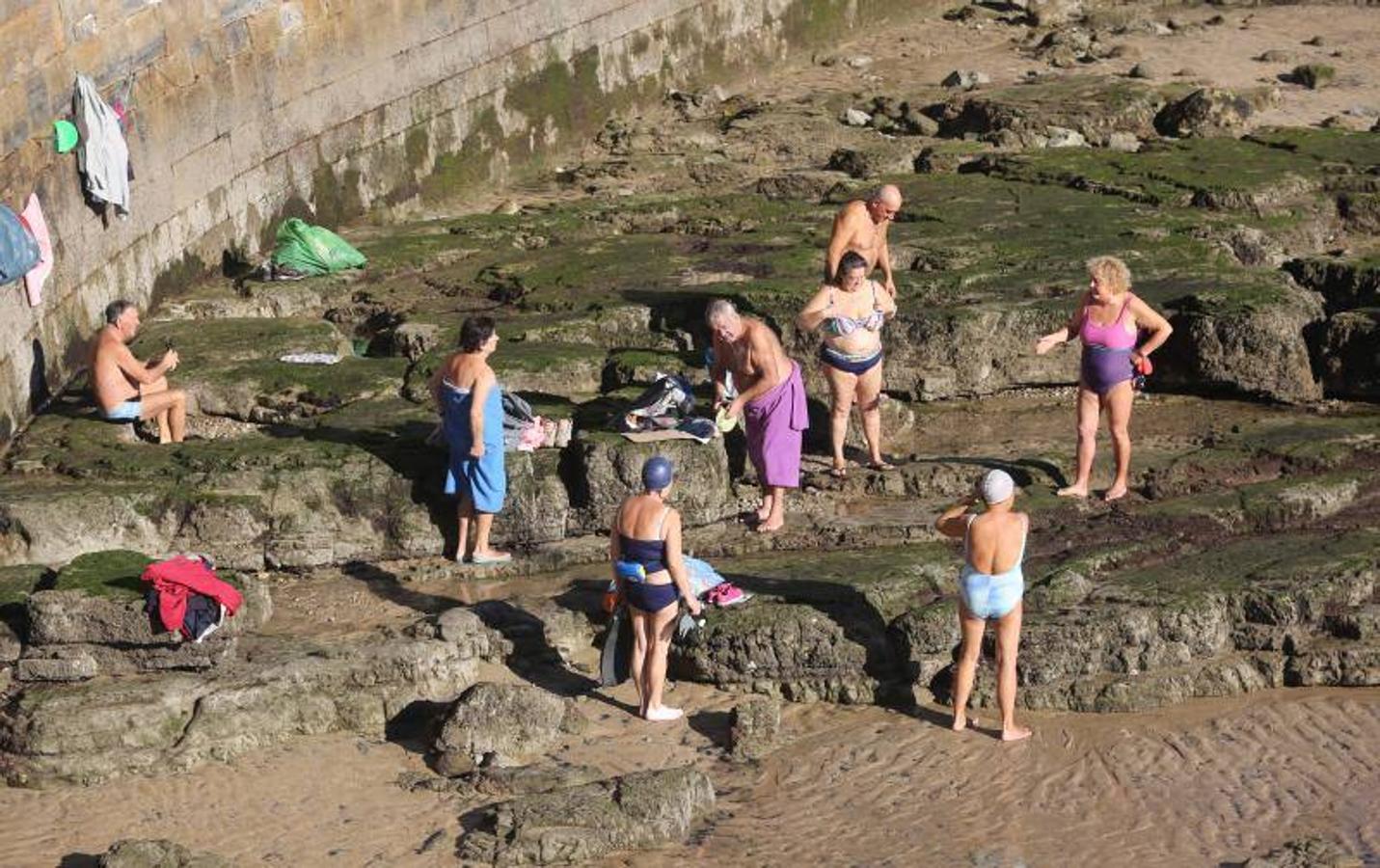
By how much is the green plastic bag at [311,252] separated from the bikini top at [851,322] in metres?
5.12

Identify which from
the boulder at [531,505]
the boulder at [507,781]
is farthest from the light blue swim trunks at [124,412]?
the boulder at [507,781]

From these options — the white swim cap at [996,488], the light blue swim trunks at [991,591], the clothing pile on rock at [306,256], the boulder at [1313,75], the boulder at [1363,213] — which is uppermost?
the boulder at [1313,75]

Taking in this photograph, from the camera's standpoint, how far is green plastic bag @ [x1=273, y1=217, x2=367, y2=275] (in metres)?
16.5

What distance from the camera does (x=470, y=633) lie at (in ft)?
37.1

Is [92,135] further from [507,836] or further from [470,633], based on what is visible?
[507,836]

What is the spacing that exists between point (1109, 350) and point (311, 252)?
21.6 ft

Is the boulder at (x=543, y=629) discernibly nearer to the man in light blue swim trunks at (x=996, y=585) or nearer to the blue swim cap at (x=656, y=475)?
the blue swim cap at (x=656, y=475)

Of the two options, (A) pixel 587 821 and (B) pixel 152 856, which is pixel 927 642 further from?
(B) pixel 152 856

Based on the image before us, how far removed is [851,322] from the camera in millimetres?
12758

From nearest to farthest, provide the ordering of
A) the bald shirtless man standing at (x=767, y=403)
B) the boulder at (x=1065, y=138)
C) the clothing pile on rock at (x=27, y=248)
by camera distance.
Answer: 1. the bald shirtless man standing at (x=767, y=403)
2. the clothing pile on rock at (x=27, y=248)
3. the boulder at (x=1065, y=138)

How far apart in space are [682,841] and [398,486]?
11.3ft

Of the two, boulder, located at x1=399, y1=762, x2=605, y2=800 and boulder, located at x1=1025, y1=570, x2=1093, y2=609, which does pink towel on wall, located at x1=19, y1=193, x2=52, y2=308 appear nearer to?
boulder, located at x1=399, y1=762, x2=605, y2=800

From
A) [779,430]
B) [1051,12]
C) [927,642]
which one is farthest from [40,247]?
[1051,12]

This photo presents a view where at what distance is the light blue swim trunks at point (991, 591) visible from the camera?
412 inches
